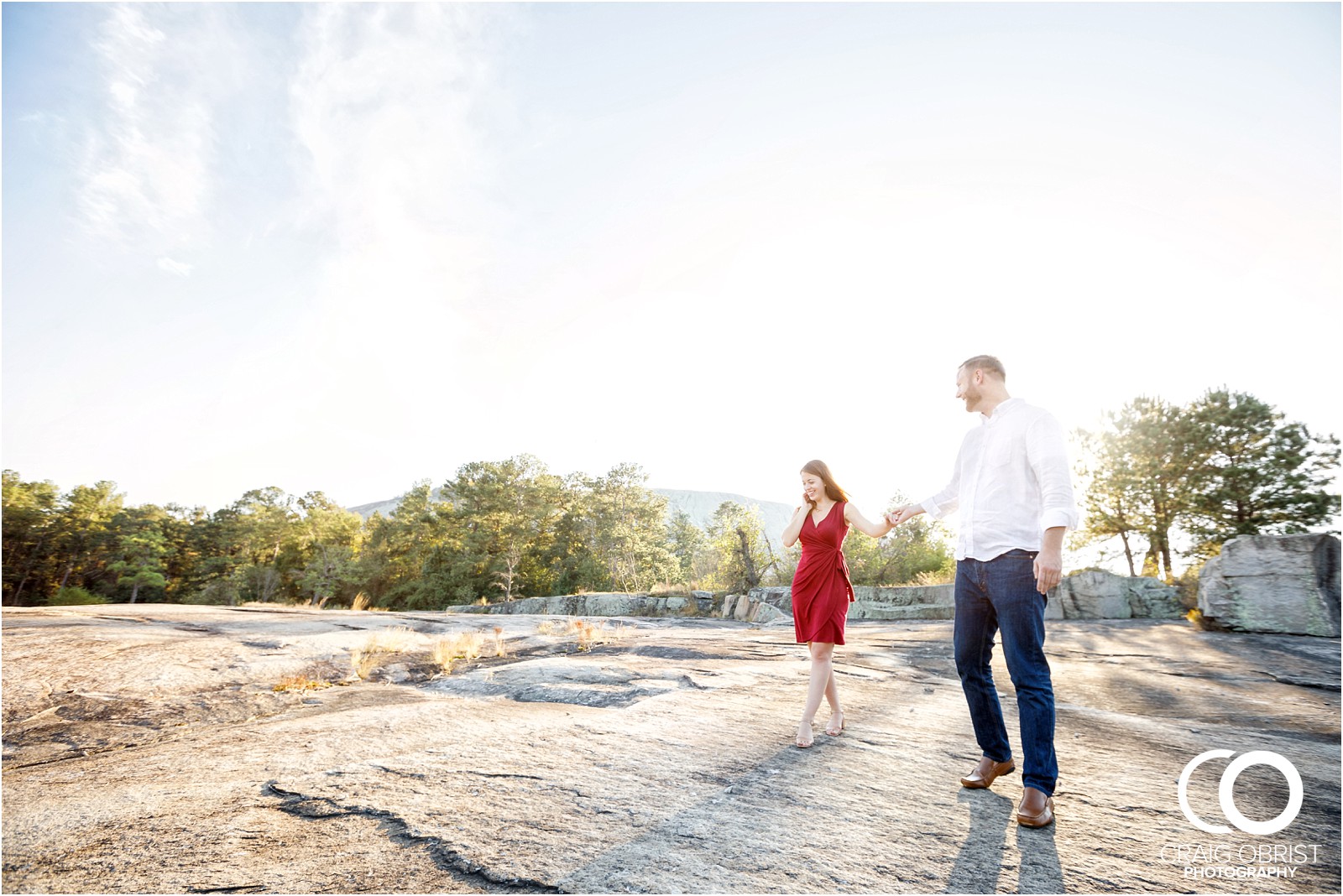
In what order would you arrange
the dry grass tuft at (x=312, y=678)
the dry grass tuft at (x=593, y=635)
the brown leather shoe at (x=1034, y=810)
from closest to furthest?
the brown leather shoe at (x=1034, y=810) → the dry grass tuft at (x=312, y=678) → the dry grass tuft at (x=593, y=635)

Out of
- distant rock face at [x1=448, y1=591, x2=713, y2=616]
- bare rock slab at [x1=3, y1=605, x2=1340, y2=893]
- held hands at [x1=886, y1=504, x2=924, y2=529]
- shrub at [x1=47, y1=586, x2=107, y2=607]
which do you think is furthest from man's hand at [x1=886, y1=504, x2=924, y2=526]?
shrub at [x1=47, y1=586, x2=107, y2=607]

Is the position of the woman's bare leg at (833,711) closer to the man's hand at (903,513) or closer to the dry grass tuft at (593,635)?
the man's hand at (903,513)

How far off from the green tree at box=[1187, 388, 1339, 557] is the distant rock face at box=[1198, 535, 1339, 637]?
13.7m

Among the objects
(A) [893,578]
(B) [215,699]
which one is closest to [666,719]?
(B) [215,699]

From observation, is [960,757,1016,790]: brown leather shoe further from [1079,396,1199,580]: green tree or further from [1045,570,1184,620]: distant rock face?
[1079,396,1199,580]: green tree

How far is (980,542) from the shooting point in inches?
101

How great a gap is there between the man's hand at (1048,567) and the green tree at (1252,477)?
83.8ft

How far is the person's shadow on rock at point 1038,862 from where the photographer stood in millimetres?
1582

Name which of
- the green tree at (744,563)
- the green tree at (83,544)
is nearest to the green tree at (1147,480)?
the green tree at (744,563)

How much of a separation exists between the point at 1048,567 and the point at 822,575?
1.22 meters

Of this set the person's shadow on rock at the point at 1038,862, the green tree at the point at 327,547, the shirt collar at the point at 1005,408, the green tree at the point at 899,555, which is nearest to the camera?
the person's shadow on rock at the point at 1038,862

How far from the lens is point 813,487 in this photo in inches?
135

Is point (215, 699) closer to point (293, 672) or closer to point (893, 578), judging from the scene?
point (293, 672)

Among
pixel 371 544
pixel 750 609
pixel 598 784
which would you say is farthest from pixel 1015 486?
pixel 371 544
